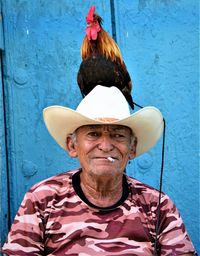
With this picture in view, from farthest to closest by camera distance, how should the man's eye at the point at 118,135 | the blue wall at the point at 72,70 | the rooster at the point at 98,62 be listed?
the blue wall at the point at 72,70 < the rooster at the point at 98,62 < the man's eye at the point at 118,135

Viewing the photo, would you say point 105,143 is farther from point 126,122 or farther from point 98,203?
point 98,203

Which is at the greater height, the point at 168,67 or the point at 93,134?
the point at 168,67

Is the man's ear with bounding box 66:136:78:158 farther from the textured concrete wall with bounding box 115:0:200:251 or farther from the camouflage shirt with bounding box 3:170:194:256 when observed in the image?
the textured concrete wall with bounding box 115:0:200:251

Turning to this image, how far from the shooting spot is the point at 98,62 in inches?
112

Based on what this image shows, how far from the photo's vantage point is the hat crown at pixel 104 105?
104 inches

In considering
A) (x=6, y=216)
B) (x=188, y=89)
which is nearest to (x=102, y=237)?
(x=6, y=216)

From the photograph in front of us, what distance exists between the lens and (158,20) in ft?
11.1

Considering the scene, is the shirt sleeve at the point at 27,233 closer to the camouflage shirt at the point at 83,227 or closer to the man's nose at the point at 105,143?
the camouflage shirt at the point at 83,227

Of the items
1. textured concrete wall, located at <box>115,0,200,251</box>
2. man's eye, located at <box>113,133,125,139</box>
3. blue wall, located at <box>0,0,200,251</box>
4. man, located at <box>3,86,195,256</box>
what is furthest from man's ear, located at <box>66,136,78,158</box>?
textured concrete wall, located at <box>115,0,200,251</box>

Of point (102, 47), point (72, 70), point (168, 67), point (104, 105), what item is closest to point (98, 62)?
point (102, 47)

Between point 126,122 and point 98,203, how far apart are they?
412 millimetres

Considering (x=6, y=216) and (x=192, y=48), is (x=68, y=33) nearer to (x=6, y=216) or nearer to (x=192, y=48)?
(x=192, y=48)

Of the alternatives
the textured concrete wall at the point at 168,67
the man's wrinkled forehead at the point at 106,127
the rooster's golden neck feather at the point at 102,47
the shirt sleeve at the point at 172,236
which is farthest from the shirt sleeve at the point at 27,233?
the textured concrete wall at the point at 168,67

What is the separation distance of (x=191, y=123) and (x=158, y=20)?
2.09 feet
